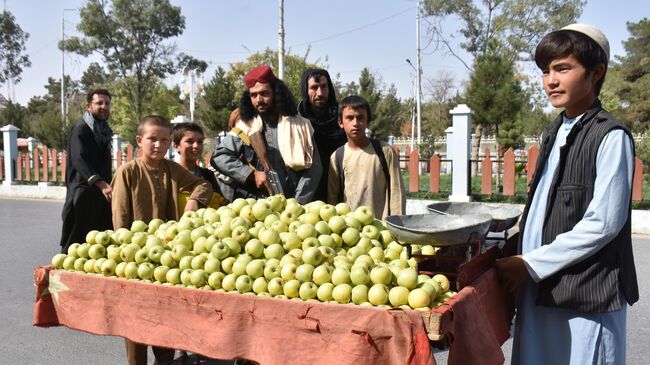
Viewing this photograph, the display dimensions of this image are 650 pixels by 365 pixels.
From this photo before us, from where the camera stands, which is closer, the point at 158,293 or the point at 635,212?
the point at 158,293

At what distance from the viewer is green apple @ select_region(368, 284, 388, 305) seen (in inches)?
81.5

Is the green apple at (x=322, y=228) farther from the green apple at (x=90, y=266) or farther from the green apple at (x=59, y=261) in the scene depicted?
the green apple at (x=59, y=261)

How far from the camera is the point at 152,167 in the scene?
3.50 m

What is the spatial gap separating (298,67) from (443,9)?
10962 mm

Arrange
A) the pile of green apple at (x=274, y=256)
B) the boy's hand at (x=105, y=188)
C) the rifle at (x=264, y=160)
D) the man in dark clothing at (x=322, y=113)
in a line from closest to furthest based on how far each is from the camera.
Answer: the pile of green apple at (x=274, y=256)
the rifle at (x=264, y=160)
the man in dark clothing at (x=322, y=113)
the boy's hand at (x=105, y=188)

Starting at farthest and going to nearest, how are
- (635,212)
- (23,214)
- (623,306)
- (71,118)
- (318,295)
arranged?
(71,118) < (23,214) < (635,212) < (318,295) < (623,306)

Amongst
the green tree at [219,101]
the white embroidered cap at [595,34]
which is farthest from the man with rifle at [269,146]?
the green tree at [219,101]

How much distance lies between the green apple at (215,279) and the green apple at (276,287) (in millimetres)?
276

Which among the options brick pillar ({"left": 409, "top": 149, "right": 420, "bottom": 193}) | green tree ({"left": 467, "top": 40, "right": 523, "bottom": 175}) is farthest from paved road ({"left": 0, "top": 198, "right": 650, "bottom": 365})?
green tree ({"left": 467, "top": 40, "right": 523, "bottom": 175})

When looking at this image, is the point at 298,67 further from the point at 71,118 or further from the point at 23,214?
the point at 23,214

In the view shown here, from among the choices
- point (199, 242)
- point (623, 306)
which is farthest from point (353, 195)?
point (623, 306)

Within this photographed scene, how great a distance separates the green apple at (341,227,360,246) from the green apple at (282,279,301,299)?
0.49 metres

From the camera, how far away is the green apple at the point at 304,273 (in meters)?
2.27

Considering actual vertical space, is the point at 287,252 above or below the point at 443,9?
below
